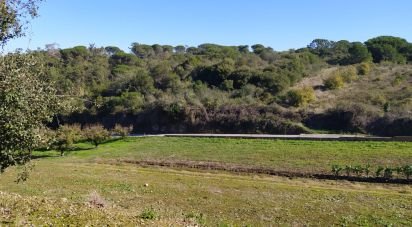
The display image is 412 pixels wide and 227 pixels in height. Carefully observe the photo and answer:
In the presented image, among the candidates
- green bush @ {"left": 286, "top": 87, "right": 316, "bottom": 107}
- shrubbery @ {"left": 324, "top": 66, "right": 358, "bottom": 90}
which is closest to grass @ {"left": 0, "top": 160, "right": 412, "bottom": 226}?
green bush @ {"left": 286, "top": 87, "right": 316, "bottom": 107}

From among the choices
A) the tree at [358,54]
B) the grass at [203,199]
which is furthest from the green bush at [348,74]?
the grass at [203,199]

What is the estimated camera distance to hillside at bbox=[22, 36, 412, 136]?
206 feet

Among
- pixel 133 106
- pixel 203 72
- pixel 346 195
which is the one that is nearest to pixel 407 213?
pixel 346 195

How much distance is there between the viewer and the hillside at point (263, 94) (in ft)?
206

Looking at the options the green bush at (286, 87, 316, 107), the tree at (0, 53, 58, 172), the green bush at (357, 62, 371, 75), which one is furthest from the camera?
the green bush at (357, 62, 371, 75)

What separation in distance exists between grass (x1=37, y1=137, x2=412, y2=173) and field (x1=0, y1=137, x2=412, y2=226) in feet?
0.31

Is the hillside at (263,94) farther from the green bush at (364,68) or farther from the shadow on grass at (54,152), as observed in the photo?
the shadow on grass at (54,152)

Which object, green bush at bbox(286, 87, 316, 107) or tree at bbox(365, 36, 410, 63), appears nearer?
green bush at bbox(286, 87, 316, 107)

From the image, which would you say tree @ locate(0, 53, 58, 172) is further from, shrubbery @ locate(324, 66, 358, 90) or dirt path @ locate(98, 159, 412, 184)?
shrubbery @ locate(324, 66, 358, 90)

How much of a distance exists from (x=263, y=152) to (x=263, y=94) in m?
30.7

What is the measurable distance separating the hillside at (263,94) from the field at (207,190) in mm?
10141

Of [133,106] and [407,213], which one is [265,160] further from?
[133,106]

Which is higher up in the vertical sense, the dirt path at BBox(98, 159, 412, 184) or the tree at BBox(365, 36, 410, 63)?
the tree at BBox(365, 36, 410, 63)

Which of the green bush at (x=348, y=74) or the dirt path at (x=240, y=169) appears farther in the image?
the green bush at (x=348, y=74)
